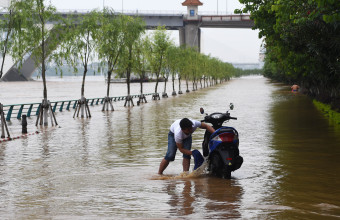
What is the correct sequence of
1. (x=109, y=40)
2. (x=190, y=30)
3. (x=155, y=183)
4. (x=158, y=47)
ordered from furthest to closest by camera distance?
(x=190, y=30) → (x=158, y=47) → (x=109, y=40) → (x=155, y=183)

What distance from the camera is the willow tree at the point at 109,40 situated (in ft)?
134

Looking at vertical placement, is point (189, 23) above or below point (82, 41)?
above

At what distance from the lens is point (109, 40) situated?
4203cm

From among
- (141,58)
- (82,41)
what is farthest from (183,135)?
(141,58)

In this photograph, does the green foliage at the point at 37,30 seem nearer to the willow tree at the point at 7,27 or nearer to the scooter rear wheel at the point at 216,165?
the willow tree at the point at 7,27

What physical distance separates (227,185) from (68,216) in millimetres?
3303

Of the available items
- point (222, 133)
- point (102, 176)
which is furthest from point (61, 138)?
point (222, 133)

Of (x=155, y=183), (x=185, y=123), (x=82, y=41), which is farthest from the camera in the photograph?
(x=82, y=41)

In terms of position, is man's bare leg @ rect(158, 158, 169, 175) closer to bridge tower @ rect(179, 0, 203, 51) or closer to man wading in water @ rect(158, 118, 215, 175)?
man wading in water @ rect(158, 118, 215, 175)

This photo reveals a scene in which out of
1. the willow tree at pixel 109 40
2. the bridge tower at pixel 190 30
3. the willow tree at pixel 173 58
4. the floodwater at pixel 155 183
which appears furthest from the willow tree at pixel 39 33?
the bridge tower at pixel 190 30

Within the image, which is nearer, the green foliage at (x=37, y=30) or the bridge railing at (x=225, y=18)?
the green foliage at (x=37, y=30)

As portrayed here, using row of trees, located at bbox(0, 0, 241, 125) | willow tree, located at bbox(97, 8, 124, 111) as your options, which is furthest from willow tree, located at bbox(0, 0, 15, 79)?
willow tree, located at bbox(97, 8, 124, 111)

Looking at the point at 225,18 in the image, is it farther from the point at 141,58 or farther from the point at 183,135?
the point at 183,135

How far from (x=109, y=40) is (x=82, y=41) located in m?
5.89
